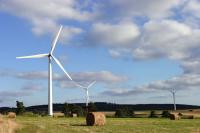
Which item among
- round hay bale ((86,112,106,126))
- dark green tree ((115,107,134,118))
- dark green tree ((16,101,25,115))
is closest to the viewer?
round hay bale ((86,112,106,126))

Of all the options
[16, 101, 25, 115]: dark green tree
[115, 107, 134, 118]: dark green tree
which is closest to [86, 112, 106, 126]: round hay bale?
[16, 101, 25, 115]: dark green tree

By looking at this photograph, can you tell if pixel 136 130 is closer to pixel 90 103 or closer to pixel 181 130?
pixel 181 130

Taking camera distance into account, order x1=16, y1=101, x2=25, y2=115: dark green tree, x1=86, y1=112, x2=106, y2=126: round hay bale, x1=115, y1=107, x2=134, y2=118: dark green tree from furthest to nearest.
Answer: x1=115, y1=107, x2=134, y2=118: dark green tree
x1=16, y1=101, x2=25, y2=115: dark green tree
x1=86, y1=112, x2=106, y2=126: round hay bale

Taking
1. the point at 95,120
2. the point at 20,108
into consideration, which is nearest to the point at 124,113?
the point at 20,108

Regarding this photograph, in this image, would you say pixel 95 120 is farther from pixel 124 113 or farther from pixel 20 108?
pixel 124 113

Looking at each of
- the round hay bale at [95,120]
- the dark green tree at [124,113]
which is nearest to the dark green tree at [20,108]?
the dark green tree at [124,113]

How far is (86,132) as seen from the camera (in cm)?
4178

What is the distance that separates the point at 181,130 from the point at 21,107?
6430 cm

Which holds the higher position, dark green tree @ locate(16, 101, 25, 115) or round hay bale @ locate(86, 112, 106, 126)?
dark green tree @ locate(16, 101, 25, 115)

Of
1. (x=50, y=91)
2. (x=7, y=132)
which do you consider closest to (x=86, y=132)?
(x=7, y=132)

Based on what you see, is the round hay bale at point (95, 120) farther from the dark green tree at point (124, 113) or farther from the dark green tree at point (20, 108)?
the dark green tree at point (124, 113)

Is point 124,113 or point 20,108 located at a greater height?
point 20,108

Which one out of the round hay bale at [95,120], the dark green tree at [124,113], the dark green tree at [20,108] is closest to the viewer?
the round hay bale at [95,120]

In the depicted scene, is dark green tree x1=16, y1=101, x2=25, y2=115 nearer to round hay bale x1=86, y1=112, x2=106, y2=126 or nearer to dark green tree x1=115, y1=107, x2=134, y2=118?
dark green tree x1=115, y1=107, x2=134, y2=118
